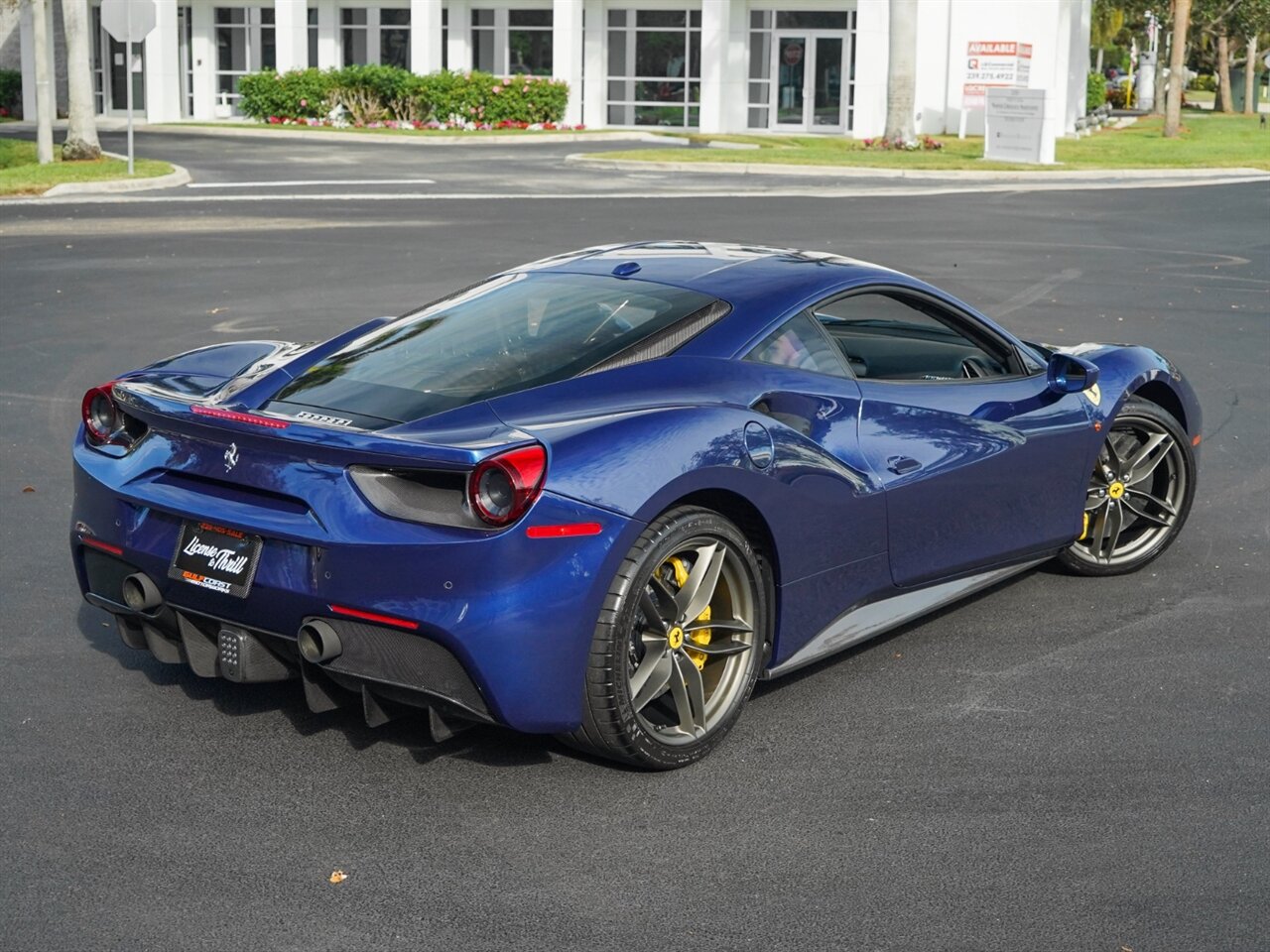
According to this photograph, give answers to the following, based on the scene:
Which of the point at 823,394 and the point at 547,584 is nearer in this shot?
the point at 547,584

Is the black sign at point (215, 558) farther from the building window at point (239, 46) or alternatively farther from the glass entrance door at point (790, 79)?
the building window at point (239, 46)

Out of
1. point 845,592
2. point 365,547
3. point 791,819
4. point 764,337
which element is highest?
point 764,337

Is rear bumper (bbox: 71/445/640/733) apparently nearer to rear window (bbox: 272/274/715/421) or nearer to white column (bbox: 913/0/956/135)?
rear window (bbox: 272/274/715/421)

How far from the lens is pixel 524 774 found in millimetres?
4766

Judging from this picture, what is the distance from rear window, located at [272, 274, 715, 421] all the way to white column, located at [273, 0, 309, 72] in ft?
147

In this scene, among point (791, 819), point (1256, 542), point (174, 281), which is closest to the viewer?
point (791, 819)

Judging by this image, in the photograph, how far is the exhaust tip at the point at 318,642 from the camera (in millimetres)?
4375

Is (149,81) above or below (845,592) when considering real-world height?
above

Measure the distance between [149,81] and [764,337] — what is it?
48592 millimetres

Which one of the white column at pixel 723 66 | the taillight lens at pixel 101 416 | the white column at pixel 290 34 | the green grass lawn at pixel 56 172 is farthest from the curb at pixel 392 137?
the taillight lens at pixel 101 416

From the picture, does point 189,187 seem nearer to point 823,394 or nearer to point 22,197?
point 22,197

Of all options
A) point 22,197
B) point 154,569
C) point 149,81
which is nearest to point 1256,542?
point 154,569

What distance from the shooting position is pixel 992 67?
43.3m

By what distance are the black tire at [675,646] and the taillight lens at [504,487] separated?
37 cm
